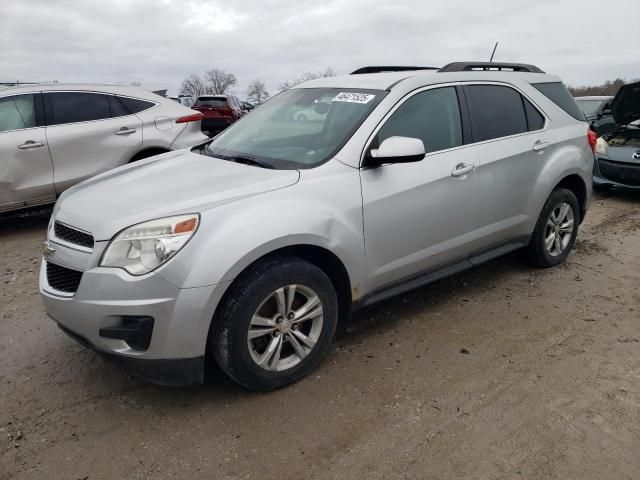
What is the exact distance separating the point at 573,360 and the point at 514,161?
1.53 meters

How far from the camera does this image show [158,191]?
9.00 ft

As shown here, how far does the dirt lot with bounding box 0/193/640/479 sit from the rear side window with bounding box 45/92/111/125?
2872 mm

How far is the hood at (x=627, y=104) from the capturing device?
771 centimetres

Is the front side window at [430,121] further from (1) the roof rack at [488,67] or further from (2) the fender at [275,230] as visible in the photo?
(2) the fender at [275,230]

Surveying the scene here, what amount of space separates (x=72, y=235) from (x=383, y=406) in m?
1.85

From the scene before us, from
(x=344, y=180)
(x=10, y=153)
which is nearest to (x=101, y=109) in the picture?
(x=10, y=153)

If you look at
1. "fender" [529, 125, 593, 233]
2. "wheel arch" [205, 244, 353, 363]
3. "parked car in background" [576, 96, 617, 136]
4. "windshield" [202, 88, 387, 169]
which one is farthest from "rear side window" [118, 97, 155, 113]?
"parked car in background" [576, 96, 617, 136]

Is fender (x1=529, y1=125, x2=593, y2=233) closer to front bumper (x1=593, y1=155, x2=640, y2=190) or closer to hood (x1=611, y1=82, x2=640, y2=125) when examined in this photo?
front bumper (x1=593, y1=155, x2=640, y2=190)

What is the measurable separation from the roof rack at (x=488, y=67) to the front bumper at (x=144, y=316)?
2513 millimetres

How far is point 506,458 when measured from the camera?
2.28 m

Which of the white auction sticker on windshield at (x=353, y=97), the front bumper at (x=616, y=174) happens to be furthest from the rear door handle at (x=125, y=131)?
the front bumper at (x=616, y=174)

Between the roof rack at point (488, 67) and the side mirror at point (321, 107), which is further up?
the roof rack at point (488, 67)

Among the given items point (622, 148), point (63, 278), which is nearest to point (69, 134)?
point (63, 278)

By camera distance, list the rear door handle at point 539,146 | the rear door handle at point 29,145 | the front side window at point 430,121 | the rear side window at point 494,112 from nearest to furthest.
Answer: the front side window at point 430,121, the rear side window at point 494,112, the rear door handle at point 539,146, the rear door handle at point 29,145
